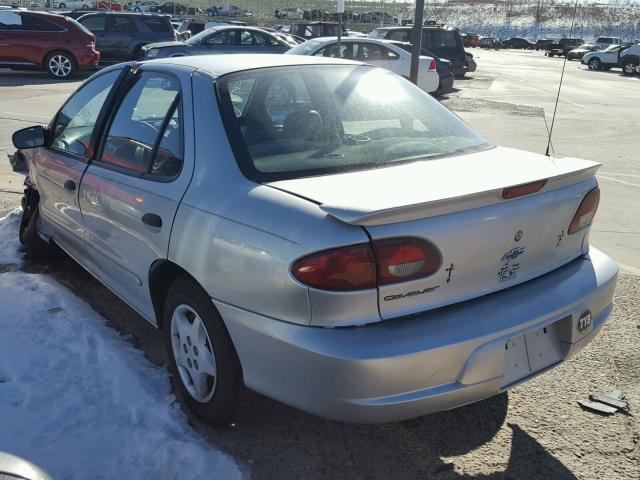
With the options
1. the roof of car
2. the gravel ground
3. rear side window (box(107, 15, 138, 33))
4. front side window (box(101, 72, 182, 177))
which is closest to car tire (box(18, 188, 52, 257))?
front side window (box(101, 72, 182, 177))

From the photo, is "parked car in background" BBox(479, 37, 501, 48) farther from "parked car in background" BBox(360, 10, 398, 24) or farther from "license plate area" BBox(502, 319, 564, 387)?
"license plate area" BBox(502, 319, 564, 387)

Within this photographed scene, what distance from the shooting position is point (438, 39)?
21.8m

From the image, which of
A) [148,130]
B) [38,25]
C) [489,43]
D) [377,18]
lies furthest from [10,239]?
[489,43]

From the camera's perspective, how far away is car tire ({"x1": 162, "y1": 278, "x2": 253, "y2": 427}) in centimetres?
278

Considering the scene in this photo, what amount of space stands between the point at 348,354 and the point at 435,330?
354mm

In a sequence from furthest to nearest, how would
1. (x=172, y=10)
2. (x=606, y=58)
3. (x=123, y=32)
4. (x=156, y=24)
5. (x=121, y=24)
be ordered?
(x=172, y=10) → (x=606, y=58) → (x=156, y=24) → (x=121, y=24) → (x=123, y=32)

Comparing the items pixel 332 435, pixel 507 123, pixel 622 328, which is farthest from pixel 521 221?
pixel 507 123

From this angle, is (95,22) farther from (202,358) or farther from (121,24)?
(202,358)

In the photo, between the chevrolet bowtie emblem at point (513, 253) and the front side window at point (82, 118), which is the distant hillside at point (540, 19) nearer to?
→ the front side window at point (82, 118)

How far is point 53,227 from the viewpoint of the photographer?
4543 mm

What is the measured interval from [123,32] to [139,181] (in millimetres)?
19714

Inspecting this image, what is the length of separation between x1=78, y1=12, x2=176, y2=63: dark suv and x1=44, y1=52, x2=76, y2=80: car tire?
9.33 ft

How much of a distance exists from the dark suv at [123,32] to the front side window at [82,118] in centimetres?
1800

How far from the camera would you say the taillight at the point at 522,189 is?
2.62 m
